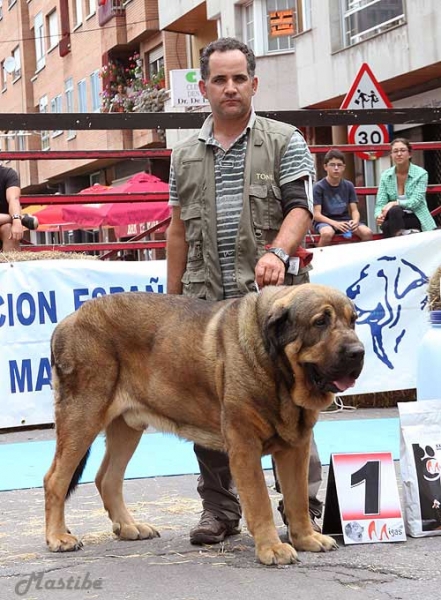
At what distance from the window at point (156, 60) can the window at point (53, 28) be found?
10.7 meters

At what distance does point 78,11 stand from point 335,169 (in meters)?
34.3

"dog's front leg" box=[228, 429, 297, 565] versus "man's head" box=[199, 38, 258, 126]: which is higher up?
"man's head" box=[199, 38, 258, 126]

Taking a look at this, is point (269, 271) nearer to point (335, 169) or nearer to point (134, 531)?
point (134, 531)

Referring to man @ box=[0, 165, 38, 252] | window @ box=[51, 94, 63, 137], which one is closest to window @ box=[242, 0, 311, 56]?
man @ box=[0, 165, 38, 252]

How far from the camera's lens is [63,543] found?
17.5 feet

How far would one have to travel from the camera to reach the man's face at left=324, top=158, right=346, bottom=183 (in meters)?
11.7

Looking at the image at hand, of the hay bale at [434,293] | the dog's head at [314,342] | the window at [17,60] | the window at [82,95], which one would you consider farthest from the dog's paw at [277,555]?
the window at [17,60]

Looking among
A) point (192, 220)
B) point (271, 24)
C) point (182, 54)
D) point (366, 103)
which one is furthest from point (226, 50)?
point (182, 54)

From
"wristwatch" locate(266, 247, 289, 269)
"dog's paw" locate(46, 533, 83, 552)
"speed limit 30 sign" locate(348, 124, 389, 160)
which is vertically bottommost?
"dog's paw" locate(46, 533, 83, 552)

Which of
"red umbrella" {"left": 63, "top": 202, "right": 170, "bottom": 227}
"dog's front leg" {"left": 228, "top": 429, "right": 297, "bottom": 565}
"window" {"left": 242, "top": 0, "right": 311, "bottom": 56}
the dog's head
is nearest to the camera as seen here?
the dog's head

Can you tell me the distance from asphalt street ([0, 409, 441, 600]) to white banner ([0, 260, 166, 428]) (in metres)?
3.32

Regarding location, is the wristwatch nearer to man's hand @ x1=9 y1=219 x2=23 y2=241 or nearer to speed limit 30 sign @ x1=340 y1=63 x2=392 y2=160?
man's hand @ x1=9 y1=219 x2=23 y2=241

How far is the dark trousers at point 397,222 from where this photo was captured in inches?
430

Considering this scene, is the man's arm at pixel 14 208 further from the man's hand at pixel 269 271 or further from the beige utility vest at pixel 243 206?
the man's hand at pixel 269 271
